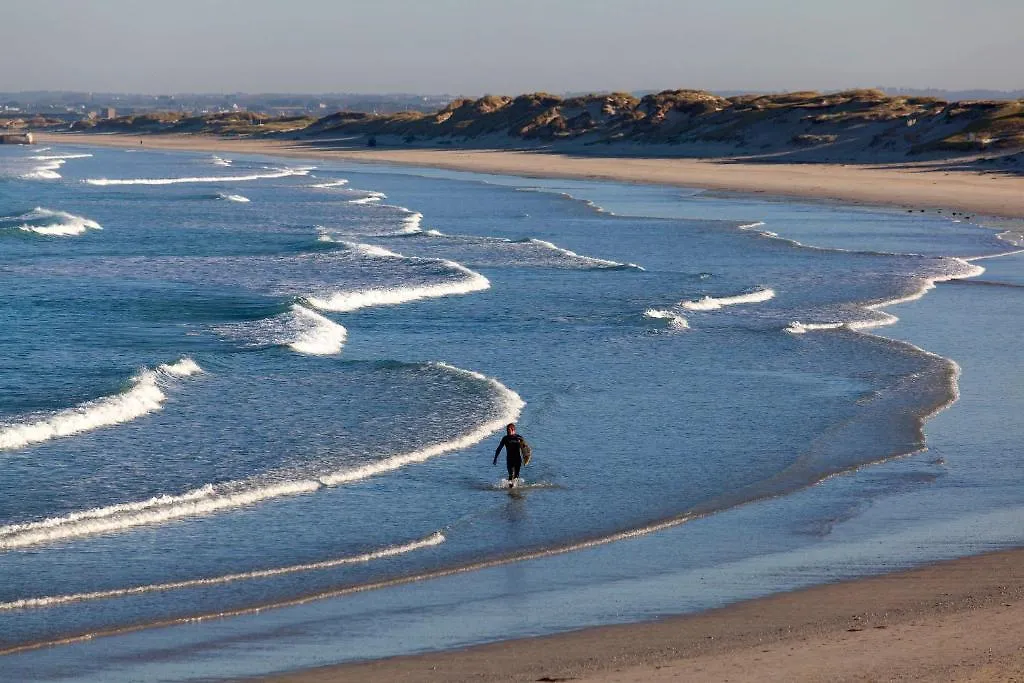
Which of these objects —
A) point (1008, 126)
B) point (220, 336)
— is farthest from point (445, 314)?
point (1008, 126)

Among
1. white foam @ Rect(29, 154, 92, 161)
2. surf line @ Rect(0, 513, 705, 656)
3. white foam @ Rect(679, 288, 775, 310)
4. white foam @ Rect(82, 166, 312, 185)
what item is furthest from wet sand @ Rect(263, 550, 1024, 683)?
white foam @ Rect(29, 154, 92, 161)

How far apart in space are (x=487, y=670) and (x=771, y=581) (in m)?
3.17

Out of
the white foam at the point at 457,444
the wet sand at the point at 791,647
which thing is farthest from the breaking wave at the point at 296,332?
the wet sand at the point at 791,647

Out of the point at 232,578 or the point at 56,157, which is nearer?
the point at 232,578

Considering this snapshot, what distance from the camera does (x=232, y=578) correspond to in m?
11.6

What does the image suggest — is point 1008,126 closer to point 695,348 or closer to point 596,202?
point 596,202

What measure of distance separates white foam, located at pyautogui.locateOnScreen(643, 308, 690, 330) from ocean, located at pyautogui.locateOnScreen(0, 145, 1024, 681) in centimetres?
10

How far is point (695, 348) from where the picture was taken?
2362 centimetres

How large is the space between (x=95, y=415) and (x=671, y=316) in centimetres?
1256

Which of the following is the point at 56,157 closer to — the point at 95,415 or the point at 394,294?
the point at 394,294

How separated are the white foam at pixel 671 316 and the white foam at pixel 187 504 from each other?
972 centimetres

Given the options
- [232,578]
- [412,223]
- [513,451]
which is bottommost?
[412,223]

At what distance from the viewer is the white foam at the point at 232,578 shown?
10.9 meters

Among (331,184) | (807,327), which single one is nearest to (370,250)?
(807,327)
